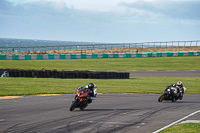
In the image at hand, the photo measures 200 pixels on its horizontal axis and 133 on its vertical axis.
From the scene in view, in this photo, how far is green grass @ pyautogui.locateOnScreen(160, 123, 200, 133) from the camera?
9.83 metres

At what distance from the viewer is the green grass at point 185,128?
983 cm

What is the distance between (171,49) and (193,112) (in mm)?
61402

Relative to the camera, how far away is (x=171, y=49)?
73500mm

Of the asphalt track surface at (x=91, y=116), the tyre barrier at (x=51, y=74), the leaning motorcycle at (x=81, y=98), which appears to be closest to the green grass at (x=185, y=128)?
the asphalt track surface at (x=91, y=116)

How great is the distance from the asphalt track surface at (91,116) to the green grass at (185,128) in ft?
1.66

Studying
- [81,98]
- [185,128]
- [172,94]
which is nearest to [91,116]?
[81,98]

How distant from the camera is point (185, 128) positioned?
1030 centimetres

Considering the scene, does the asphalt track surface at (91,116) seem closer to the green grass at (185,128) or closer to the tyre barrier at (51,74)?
the green grass at (185,128)

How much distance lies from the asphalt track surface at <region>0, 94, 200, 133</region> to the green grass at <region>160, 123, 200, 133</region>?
507 millimetres

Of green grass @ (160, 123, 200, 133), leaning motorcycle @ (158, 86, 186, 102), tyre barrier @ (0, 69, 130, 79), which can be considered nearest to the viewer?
green grass @ (160, 123, 200, 133)

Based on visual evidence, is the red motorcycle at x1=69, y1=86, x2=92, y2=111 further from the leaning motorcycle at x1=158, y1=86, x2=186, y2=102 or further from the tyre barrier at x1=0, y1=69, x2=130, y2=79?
the tyre barrier at x1=0, y1=69, x2=130, y2=79

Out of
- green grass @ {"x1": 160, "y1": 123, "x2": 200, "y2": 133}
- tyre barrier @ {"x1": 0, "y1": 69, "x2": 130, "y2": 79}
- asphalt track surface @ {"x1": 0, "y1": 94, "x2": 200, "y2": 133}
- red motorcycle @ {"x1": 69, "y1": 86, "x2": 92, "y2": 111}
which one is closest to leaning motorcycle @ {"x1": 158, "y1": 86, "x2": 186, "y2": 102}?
asphalt track surface @ {"x1": 0, "y1": 94, "x2": 200, "y2": 133}

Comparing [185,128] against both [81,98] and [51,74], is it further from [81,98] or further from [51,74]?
[51,74]

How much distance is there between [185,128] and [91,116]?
355 cm
